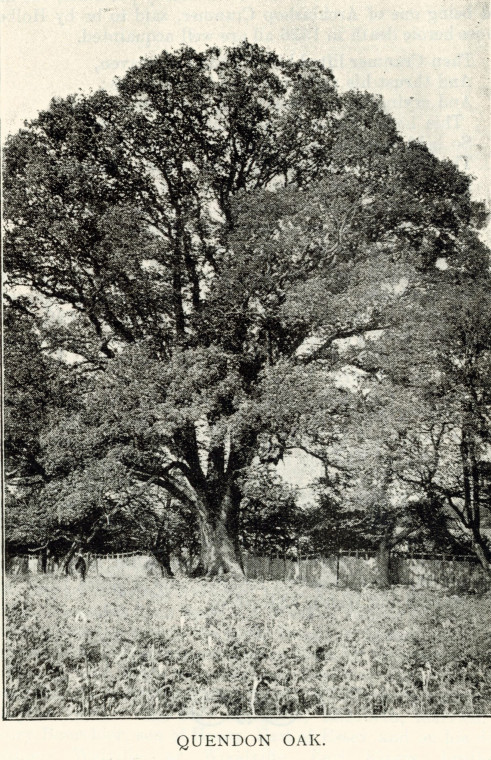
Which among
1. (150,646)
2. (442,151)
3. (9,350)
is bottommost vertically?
(150,646)

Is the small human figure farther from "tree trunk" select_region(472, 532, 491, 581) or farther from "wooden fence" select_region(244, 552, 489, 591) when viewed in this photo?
"tree trunk" select_region(472, 532, 491, 581)

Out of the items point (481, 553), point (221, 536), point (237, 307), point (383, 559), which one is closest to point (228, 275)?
point (237, 307)

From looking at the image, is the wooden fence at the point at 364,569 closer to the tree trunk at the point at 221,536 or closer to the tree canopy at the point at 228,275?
the tree trunk at the point at 221,536

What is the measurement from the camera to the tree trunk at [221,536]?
523 inches

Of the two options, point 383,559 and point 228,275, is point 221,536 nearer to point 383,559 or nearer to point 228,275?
point 383,559

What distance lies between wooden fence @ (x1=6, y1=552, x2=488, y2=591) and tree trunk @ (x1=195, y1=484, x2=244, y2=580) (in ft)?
6.43

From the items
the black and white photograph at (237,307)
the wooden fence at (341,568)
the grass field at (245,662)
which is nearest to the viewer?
the grass field at (245,662)

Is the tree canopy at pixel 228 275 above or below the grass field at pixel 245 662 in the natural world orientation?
above

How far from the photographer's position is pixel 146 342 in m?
12.3

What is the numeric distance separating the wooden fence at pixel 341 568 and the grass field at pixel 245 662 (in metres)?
8.62

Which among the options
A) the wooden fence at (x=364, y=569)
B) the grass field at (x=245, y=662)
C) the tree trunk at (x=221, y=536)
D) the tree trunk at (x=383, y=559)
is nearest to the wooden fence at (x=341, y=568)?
the wooden fence at (x=364, y=569)

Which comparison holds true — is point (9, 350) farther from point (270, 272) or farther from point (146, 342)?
point (270, 272)
